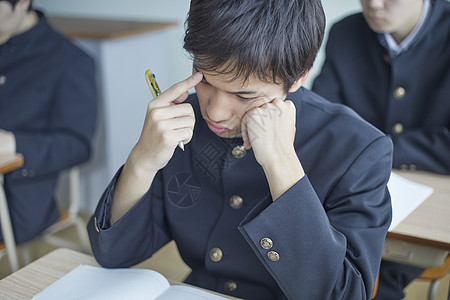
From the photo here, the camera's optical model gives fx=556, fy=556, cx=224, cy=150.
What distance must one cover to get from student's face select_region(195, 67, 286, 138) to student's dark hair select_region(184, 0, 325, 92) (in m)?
0.02

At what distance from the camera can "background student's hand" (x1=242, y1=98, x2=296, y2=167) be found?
1010 mm

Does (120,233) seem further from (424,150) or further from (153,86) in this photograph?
(424,150)

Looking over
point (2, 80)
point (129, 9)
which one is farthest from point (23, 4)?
point (129, 9)

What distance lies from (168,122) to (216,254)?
1.03ft

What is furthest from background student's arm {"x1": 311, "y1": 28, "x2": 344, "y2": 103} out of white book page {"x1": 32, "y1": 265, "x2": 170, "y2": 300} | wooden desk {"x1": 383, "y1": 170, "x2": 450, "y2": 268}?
white book page {"x1": 32, "y1": 265, "x2": 170, "y2": 300}

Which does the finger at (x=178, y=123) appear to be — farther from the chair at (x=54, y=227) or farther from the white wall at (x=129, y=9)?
the white wall at (x=129, y=9)

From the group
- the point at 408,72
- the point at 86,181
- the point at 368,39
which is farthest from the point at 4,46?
the point at 408,72

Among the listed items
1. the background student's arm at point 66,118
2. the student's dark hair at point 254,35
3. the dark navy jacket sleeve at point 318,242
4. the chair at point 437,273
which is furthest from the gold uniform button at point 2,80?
the chair at point 437,273

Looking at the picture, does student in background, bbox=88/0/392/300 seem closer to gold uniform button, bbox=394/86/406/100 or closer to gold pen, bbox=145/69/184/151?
gold pen, bbox=145/69/184/151

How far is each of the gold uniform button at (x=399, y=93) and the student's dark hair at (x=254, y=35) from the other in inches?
42.5

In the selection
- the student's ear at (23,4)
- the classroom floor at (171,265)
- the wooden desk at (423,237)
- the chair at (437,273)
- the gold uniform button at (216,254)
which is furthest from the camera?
the student's ear at (23,4)

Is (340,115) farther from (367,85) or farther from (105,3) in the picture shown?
(105,3)

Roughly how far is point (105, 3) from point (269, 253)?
3.50 metres

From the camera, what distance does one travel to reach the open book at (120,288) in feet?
3.28
